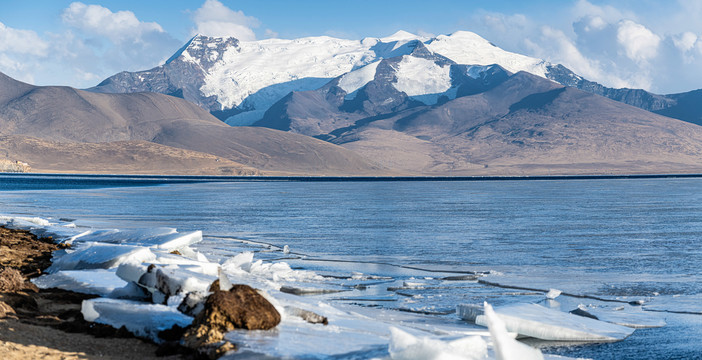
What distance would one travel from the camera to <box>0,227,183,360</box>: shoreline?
1089 cm

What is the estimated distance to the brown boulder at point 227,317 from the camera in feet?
36.2

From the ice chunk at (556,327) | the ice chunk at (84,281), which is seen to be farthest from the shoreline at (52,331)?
the ice chunk at (556,327)

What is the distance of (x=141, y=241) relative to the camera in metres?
24.6

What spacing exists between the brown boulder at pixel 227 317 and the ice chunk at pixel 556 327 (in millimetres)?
4949

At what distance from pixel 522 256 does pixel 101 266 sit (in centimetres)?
1564

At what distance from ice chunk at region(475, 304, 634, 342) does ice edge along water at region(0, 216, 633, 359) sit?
6cm

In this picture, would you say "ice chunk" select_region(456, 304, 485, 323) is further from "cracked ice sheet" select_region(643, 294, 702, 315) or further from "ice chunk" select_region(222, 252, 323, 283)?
"ice chunk" select_region(222, 252, 323, 283)

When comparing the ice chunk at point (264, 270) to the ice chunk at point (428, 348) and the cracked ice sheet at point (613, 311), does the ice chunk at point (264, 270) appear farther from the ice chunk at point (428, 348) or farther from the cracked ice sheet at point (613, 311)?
the ice chunk at point (428, 348)

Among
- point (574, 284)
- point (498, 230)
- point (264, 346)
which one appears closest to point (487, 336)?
point (264, 346)

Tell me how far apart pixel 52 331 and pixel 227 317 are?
2.89 m

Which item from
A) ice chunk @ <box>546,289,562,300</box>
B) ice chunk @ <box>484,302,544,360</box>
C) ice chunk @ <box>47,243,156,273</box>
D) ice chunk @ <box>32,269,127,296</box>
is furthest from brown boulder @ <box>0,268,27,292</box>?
ice chunk @ <box>546,289,562,300</box>

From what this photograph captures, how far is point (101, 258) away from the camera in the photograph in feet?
61.9

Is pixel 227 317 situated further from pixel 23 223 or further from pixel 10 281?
pixel 23 223

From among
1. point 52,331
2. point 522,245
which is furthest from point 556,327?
point 522,245
